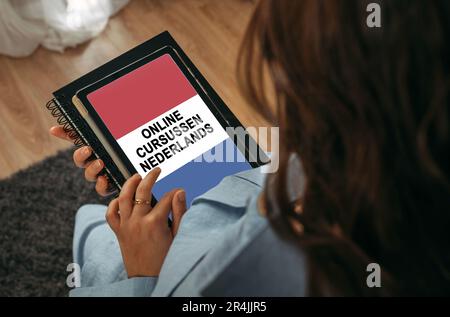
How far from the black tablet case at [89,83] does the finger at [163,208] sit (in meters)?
0.07

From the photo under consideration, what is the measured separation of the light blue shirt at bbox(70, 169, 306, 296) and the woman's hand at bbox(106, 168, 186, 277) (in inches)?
1.1

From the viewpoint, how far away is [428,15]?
0.37 m

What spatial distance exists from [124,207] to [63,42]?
0.88m

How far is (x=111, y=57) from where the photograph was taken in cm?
145

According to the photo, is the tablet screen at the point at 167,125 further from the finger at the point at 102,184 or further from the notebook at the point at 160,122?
the finger at the point at 102,184

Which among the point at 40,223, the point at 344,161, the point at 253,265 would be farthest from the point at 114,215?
the point at 40,223

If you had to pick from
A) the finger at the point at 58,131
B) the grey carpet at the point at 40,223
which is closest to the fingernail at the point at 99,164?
the finger at the point at 58,131

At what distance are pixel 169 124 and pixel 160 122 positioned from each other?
0.01 m

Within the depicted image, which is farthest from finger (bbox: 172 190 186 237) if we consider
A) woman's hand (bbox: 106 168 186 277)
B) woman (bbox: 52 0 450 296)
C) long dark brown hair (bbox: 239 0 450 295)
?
long dark brown hair (bbox: 239 0 450 295)

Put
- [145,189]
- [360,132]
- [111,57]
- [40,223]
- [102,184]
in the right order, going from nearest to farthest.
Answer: [360,132] → [145,189] → [102,184] → [40,223] → [111,57]

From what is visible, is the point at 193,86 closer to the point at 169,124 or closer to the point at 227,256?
the point at 169,124
